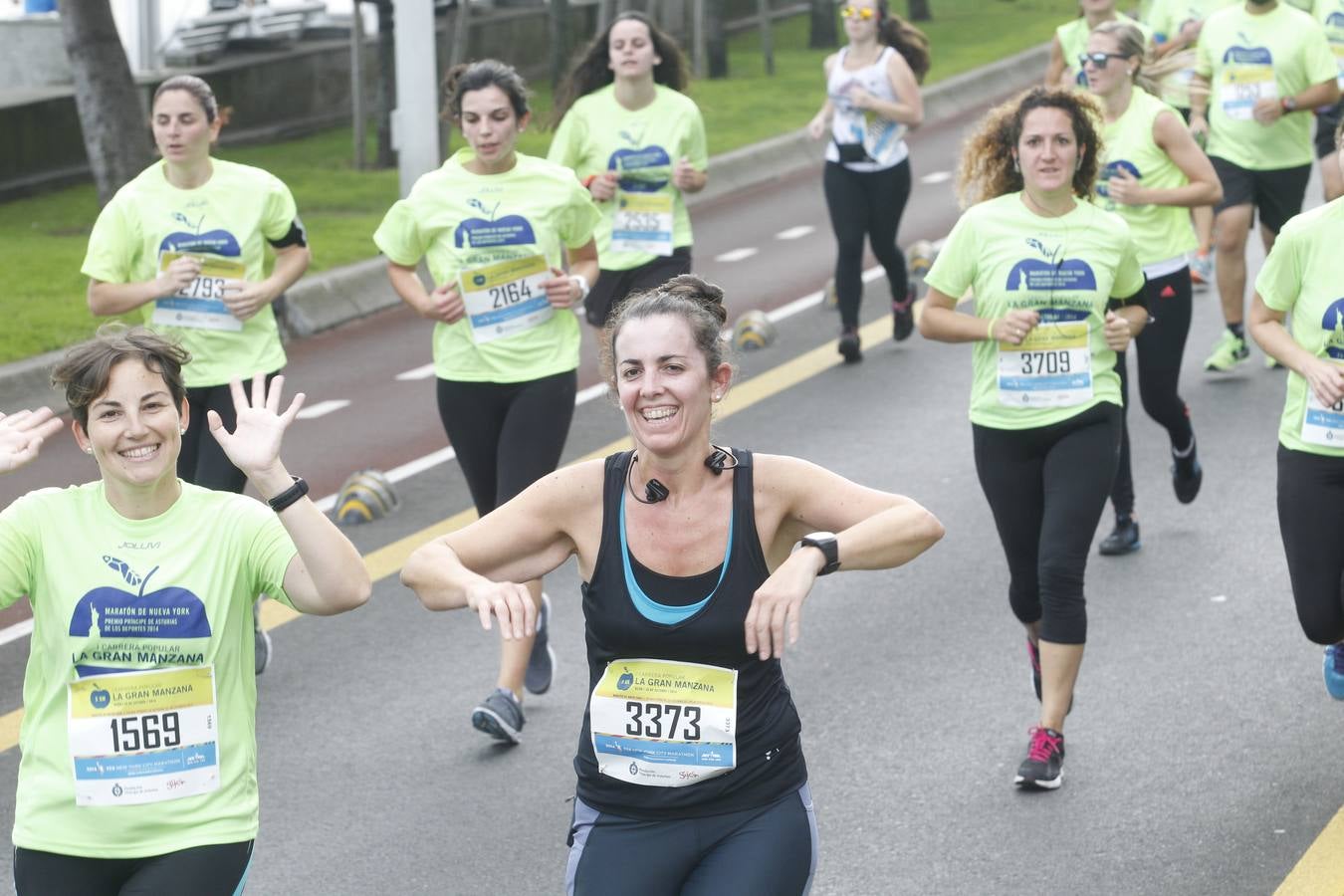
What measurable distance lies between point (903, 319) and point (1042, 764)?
23.1ft

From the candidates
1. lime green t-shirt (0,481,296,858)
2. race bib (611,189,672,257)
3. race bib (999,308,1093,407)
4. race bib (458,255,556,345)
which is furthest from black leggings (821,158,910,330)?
lime green t-shirt (0,481,296,858)

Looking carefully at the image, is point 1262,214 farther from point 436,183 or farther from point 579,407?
point 436,183

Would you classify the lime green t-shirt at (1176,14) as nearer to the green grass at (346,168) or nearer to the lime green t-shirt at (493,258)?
the green grass at (346,168)

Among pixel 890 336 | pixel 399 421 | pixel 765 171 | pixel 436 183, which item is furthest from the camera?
pixel 765 171

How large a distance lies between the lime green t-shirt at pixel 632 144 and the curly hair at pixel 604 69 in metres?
0.13

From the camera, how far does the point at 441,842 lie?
6.39 m

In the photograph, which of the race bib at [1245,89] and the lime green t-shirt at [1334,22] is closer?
the race bib at [1245,89]

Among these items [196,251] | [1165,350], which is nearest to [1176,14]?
[1165,350]

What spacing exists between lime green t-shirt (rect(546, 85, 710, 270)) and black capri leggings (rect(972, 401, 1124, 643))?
12.4ft

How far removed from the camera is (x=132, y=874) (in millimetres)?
4422

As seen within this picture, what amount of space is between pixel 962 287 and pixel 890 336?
6.63m

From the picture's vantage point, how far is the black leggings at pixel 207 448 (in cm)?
779

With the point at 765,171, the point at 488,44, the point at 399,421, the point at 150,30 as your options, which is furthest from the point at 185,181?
the point at 488,44

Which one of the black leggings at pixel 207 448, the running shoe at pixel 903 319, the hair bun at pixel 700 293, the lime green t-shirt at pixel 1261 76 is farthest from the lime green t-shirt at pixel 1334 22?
the hair bun at pixel 700 293
